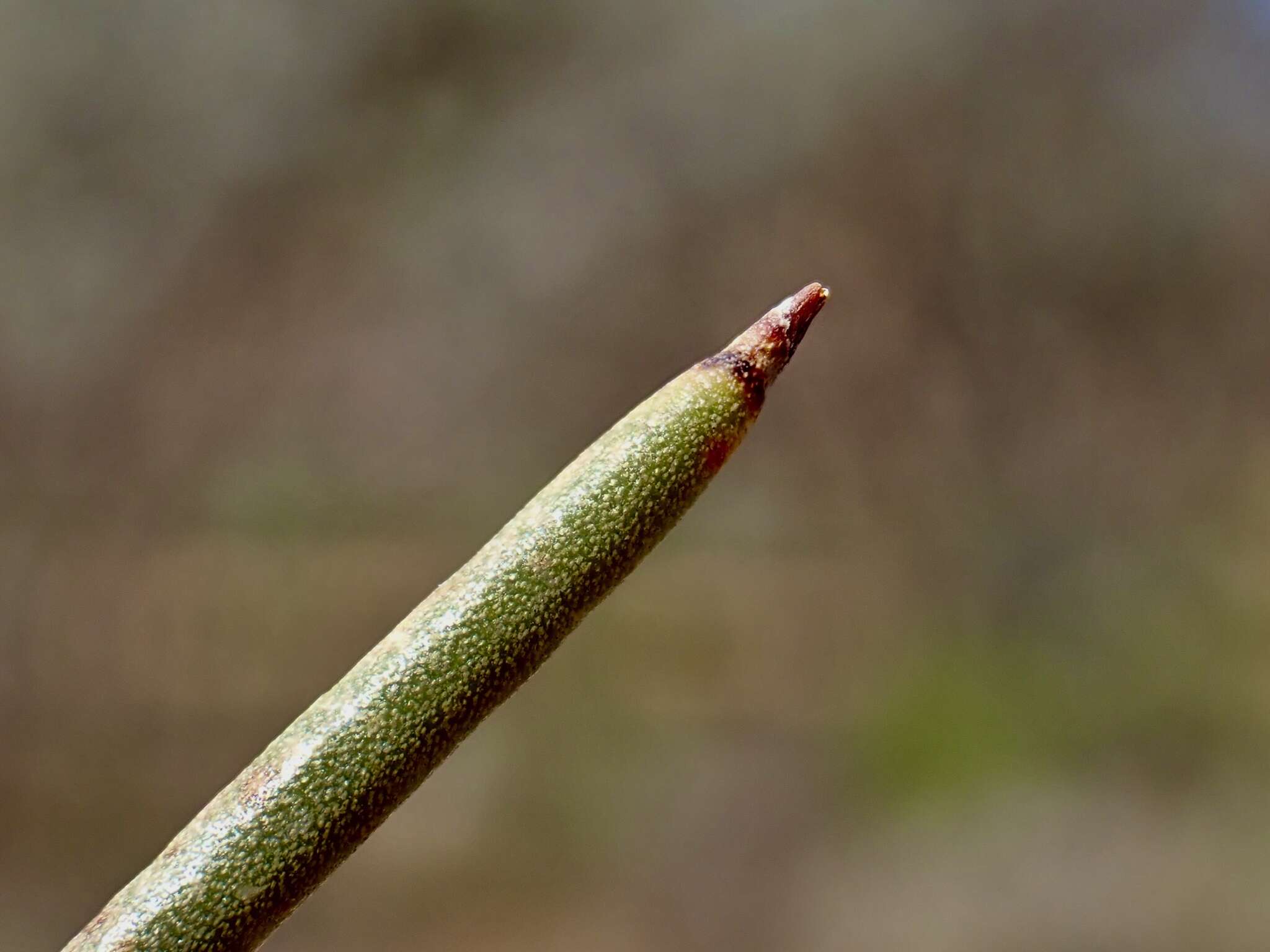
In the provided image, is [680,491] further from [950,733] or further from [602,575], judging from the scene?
[950,733]

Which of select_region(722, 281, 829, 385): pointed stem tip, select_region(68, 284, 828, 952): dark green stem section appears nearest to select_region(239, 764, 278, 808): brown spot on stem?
select_region(68, 284, 828, 952): dark green stem section

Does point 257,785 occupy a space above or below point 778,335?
below

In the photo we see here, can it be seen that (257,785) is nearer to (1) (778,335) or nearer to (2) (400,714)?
(2) (400,714)

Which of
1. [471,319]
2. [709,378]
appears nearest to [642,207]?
[471,319]

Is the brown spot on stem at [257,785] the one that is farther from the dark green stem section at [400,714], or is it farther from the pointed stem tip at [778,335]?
the pointed stem tip at [778,335]

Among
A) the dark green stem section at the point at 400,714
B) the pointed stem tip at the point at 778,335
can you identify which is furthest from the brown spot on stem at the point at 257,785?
the pointed stem tip at the point at 778,335

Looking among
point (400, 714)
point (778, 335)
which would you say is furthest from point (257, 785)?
point (778, 335)
